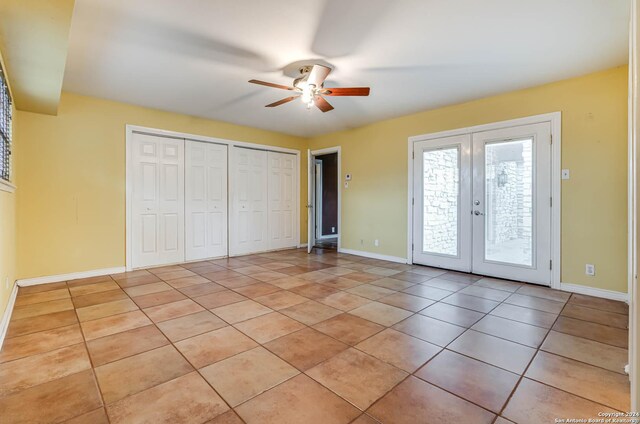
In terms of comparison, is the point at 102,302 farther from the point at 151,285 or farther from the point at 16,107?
the point at 16,107

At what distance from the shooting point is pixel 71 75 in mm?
3467

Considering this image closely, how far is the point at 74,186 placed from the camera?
4.12 metres

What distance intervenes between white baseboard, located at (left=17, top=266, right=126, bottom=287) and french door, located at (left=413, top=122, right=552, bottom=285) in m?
4.82

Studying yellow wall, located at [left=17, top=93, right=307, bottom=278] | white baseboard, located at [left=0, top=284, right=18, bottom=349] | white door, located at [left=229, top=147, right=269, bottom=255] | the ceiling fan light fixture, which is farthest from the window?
white door, located at [left=229, top=147, right=269, bottom=255]

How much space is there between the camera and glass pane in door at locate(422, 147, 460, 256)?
4645 mm

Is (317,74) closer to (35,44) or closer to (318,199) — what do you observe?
(35,44)

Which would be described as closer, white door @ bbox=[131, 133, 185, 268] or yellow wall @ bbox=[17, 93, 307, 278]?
yellow wall @ bbox=[17, 93, 307, 278]

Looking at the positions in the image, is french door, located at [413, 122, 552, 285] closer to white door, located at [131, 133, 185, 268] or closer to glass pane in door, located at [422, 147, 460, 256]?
glass pane in door, located at [422, 147, 460, 256]

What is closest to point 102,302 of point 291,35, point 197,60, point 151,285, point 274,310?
point 151,285

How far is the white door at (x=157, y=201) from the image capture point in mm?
4688

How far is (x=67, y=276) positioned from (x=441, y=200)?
562 centimetres

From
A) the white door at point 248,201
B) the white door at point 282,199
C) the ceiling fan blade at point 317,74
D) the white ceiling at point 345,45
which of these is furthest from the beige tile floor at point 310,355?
the white door at point 282,199

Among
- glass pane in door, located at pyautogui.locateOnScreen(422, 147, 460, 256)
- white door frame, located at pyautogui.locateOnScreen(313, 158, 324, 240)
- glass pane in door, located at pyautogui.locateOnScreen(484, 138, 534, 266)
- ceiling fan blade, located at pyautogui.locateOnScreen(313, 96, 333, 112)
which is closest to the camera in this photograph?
ceiling fan blade, located at pyautogui.locateOnScreen(313, 96, 333, 112)

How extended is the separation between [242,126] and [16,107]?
10.3 ft
